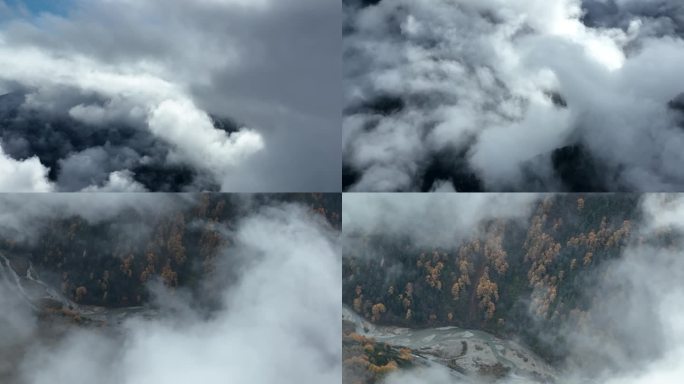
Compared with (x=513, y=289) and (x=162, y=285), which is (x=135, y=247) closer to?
(x=162, y=285)

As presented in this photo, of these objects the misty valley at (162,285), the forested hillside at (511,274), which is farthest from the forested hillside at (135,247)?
the forested hillside at (511,274)

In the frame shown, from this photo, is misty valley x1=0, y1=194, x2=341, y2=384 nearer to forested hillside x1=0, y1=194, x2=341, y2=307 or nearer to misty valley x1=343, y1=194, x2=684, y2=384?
forested hillside x1=0, y1=194, x2=341, y2=307

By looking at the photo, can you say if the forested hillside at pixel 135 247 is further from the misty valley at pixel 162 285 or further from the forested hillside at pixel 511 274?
the forested hillside at pixel 511 274

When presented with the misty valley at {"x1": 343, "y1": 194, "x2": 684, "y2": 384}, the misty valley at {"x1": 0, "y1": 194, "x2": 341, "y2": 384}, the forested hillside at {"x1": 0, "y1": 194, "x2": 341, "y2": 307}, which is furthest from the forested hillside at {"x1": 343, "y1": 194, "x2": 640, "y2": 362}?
the forested hillside at {"x1": 0, "y1": 194, "x2": 341, "y2": 307}

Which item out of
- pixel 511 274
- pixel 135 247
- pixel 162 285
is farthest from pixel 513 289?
pixel 135 247

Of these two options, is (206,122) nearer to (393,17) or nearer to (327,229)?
(327,229)

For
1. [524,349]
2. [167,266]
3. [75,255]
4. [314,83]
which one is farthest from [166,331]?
[524,349]
